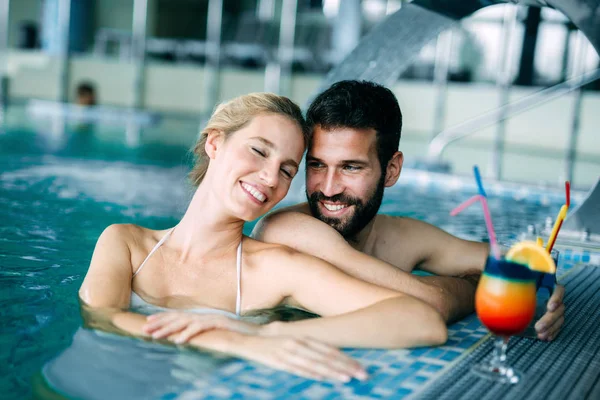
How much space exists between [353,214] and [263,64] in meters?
14.1

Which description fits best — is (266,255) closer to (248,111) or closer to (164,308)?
(164,308)

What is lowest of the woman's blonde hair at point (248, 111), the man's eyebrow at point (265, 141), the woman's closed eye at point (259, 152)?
the woman's closed eye at point (259, 152)

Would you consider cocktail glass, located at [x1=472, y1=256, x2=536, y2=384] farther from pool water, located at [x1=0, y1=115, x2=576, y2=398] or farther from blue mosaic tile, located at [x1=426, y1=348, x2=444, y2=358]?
pool water, located at [x1=0, y1=115, x2=576, y2=398]

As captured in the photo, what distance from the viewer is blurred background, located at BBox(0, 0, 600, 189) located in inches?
551

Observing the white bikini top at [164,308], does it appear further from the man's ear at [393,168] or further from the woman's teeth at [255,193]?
the man's ear at [393,168]

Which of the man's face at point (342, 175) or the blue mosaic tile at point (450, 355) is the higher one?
the man's face at point (342, 175)

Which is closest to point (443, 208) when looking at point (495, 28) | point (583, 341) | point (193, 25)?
point (583, 341)

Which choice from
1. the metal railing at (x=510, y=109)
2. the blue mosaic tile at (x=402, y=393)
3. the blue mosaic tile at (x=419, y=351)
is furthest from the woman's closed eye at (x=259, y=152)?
the metal railing at (x=510, y=109)

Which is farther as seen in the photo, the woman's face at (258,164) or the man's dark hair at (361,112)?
Answer: the man's dark hair at (361,112)

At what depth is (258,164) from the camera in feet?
7.61

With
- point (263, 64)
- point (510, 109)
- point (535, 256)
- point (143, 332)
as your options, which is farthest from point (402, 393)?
point (263, 64)

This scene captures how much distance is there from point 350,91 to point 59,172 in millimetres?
4470

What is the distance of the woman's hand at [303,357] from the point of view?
6.01ft

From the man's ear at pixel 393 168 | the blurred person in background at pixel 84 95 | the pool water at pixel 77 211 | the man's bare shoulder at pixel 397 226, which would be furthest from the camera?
the blurred person in background at pixel 84 95
